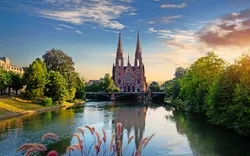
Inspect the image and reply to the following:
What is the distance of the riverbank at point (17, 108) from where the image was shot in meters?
58.7

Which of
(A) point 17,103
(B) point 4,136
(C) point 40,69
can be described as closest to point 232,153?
(B) point 4,136

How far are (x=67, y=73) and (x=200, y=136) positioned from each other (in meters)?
72.9

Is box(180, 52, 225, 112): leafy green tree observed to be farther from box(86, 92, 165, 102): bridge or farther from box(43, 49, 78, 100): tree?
box(86, 92, 165, 102): bridge

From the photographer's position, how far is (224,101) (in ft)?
156

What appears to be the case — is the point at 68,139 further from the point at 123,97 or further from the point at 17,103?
the point at 123,97

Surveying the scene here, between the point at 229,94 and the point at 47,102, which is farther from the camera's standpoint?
the point at 47,102

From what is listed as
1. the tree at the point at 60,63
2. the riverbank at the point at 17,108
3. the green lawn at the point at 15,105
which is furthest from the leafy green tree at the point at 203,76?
the tree at the point at 60,63

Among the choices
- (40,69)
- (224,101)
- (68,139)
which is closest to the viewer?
(68,139)

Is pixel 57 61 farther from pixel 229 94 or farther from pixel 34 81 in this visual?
pixel 229 94

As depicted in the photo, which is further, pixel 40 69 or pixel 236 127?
pixel 40 69

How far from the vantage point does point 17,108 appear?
6575 centimetres

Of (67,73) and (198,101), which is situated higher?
(67,73)

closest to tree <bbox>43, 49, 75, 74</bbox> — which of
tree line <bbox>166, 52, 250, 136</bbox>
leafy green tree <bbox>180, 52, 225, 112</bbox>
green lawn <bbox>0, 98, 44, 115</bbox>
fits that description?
green lawn <bbox>0, 98, 44, 115</bbox>

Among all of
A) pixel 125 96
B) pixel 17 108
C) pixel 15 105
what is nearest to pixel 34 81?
pixel 15 105
